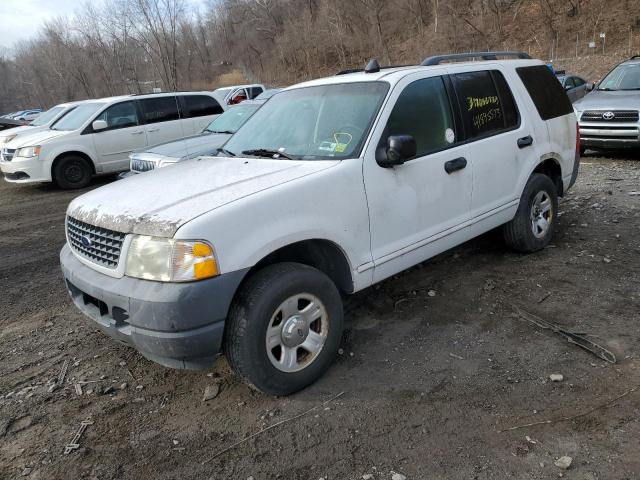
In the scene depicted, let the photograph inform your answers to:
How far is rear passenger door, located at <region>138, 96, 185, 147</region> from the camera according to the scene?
11039 millimetres

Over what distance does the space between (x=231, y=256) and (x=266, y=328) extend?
0.47m

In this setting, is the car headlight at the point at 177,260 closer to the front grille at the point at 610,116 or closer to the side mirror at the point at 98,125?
the front grille at the point at 610,116

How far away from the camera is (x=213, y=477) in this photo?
8.40ft

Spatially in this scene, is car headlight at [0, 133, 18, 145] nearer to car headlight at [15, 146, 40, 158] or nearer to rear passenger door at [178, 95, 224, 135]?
car headlight at [15, 146, 40, 158]

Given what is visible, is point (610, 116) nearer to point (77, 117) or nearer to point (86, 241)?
point (86, 241)

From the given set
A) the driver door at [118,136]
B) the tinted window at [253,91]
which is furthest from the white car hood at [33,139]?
the tinted window at [253,91]

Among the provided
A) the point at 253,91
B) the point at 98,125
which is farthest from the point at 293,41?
the point at 98,125

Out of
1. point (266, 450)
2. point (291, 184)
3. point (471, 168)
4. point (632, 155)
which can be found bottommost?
point (632, 155)

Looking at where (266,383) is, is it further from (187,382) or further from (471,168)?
(471,168)

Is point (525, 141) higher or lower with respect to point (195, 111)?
lower

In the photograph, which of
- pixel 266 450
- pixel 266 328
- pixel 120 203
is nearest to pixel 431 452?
pixel 266 450

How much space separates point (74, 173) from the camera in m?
10.8

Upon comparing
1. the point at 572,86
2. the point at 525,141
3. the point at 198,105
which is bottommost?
the point at 572,86

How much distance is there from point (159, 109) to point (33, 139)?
8.59 ft
